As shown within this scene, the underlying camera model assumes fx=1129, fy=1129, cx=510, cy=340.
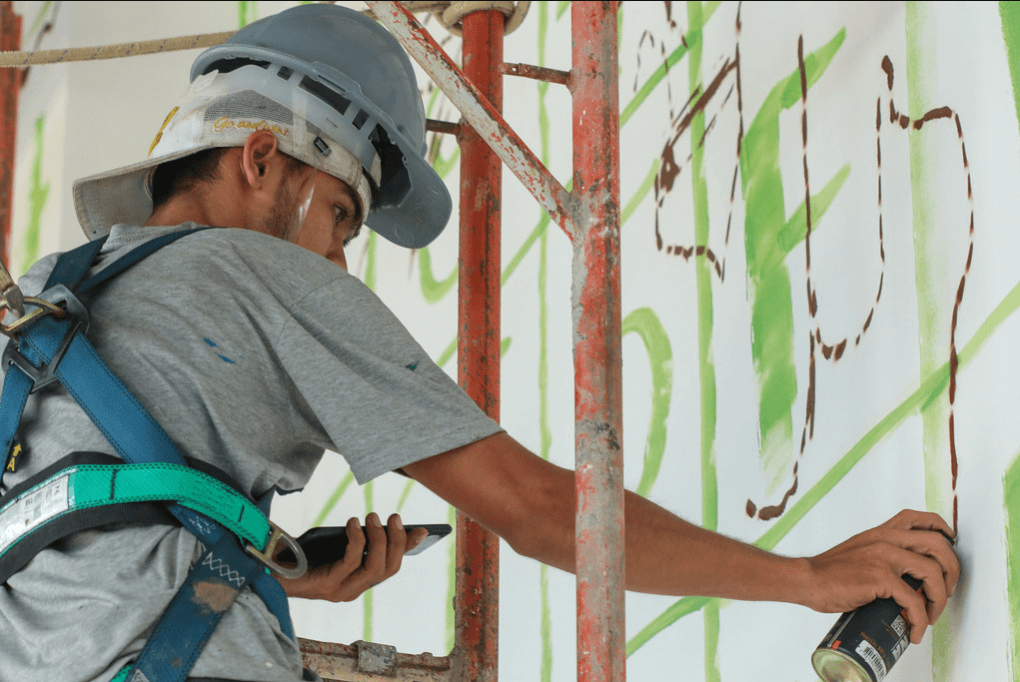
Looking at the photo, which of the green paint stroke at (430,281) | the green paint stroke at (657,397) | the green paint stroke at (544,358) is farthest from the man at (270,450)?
the green paint stroke at (430,281)

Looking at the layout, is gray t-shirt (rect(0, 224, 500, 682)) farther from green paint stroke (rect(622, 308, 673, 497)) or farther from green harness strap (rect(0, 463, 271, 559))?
green paint stroke (rect(622, 308, 673, 497))

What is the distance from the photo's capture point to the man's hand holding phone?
5.06 feet

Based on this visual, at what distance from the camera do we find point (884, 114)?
1.72 metres

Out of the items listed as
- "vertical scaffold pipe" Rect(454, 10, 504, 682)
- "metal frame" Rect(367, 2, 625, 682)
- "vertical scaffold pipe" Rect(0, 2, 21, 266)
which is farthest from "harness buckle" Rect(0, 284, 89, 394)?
"vertical scaffold pipe" Rect(0, 2, 21, 266)

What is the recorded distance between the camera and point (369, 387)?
1.25m

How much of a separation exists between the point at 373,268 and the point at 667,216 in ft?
4.36

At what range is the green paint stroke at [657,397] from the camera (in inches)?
83.1

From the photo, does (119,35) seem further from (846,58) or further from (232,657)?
(232,657)

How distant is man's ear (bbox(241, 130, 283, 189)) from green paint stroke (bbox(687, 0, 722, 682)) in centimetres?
85

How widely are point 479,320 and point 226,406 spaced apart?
2.23 ft

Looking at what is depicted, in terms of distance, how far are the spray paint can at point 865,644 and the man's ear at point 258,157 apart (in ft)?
3.11

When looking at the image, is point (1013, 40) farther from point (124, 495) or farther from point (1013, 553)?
point (124, 495)

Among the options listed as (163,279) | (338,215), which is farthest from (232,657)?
(338,215)

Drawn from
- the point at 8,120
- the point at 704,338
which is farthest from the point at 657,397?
the point at 8,120
